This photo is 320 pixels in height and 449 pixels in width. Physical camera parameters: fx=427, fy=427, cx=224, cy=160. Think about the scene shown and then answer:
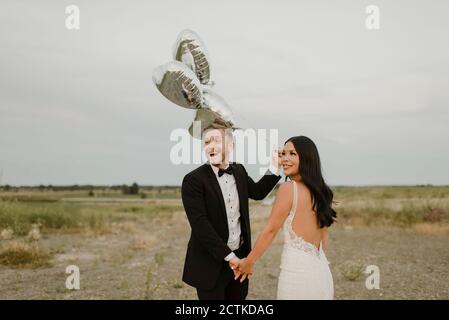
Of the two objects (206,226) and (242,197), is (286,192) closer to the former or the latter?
(242,197)

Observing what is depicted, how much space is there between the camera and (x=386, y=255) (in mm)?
11508

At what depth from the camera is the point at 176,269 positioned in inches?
396

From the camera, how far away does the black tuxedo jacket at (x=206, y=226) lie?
3.05m

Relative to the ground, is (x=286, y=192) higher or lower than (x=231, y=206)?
higher

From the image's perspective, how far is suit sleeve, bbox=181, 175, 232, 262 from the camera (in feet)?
9.96

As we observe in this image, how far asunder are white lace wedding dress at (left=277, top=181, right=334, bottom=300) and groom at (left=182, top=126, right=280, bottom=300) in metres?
0.38

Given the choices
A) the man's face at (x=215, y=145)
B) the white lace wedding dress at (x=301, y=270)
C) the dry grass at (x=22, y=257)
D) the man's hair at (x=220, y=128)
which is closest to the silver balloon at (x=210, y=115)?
the man's hair at (x=220, y=128)

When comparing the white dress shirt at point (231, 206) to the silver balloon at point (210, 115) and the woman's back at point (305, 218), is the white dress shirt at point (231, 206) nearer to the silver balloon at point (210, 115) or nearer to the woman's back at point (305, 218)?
the silver balloon at point (210, 115)

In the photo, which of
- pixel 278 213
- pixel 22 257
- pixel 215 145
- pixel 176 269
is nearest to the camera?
pixel 278 213

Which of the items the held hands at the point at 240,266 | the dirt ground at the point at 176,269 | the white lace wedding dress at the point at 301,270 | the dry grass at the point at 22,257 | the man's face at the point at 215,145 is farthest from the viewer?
the dry grass at the point at 22,257

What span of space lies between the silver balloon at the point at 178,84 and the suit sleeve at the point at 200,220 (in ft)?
2.01

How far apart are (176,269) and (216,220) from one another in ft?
24.0

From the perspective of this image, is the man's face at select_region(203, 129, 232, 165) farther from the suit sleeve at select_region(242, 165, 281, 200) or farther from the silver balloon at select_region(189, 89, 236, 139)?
the suit sleeve at select_region(242, 165, 281, 200)

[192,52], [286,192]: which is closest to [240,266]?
[286,192]
